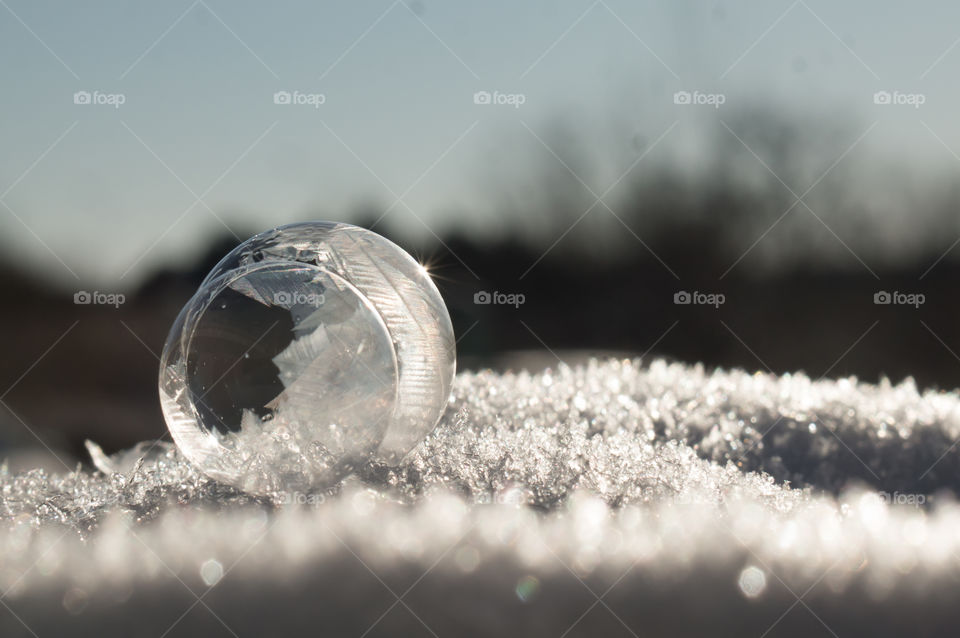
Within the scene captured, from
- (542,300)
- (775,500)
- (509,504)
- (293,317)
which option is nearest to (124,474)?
(293,317)

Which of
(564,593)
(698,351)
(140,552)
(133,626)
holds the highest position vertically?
(564,593)

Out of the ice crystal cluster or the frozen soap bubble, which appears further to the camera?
the frozen soap bubble

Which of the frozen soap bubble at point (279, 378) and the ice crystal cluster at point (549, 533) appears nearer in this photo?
the ice crystal cluster at point (549, 533)

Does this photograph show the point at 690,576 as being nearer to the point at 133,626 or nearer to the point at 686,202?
the point at 133,626

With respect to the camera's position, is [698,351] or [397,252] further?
[698,351]
